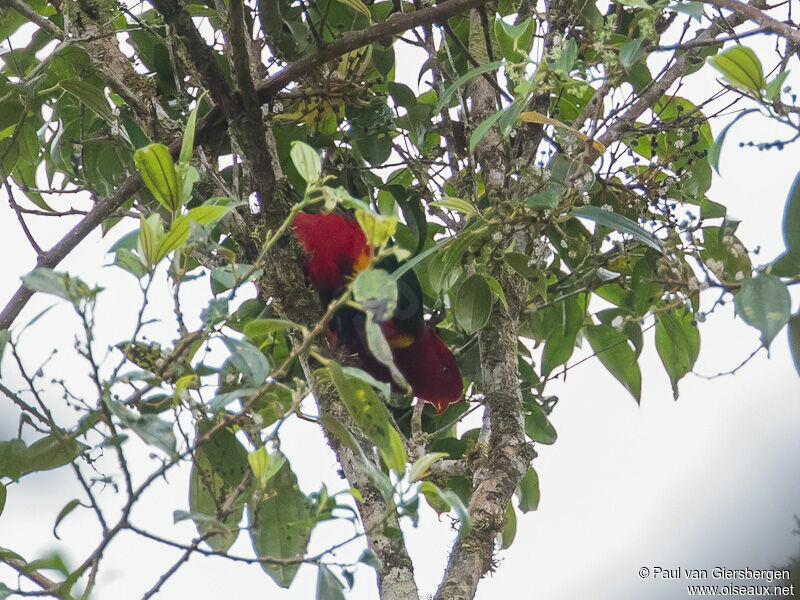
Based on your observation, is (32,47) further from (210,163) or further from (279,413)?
(279,413)

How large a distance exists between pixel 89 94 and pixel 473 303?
63cm

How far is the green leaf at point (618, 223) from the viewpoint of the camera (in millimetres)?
1060

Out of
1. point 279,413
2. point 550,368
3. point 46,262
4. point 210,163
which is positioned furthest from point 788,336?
point 46,262

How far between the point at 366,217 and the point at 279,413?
0.31 m

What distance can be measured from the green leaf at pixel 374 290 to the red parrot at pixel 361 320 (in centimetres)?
83

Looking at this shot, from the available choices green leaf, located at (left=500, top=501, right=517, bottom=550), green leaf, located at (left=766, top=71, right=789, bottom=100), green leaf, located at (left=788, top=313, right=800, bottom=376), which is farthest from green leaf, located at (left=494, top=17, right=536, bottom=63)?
green leaf, located at (left=500, top=501, right=517, bottom=550)

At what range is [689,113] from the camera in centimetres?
135

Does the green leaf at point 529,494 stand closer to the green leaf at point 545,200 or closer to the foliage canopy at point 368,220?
the foliage canopy at point 368,220

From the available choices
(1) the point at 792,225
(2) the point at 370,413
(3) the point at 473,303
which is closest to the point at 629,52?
(1) the point at 792,225

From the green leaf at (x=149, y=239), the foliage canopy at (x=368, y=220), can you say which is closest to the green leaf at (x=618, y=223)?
the foliage canopy at (x=368, y=220)

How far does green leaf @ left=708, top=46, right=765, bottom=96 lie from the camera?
2.88 feet

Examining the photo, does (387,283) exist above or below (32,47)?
below

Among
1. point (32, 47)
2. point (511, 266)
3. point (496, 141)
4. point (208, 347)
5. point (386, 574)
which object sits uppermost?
point (32, 47)

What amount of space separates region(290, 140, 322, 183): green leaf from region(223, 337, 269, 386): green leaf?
174 millimetres
